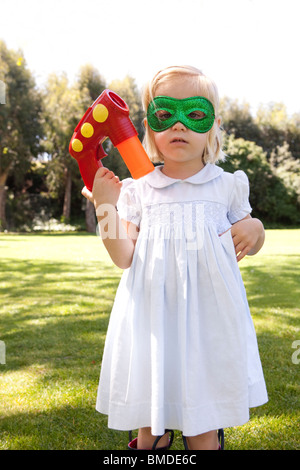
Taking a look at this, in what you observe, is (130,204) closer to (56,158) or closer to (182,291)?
(182,291)

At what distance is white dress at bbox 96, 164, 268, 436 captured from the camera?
1675 mm

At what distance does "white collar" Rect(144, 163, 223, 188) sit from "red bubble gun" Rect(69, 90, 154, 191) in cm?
25

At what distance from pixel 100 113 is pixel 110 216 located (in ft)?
1.19

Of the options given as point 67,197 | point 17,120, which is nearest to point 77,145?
point 17,120

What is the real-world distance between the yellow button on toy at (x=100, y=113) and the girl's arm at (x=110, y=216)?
0.17 metres

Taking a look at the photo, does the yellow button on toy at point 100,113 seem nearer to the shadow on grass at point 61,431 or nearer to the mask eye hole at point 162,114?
the mask eye hole at point 162,114

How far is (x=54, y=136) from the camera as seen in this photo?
2297 centimetres

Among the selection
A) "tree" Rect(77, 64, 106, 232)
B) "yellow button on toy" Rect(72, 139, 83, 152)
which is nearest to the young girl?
"yellow button on toy" Rect(72, 139, 83, 152)

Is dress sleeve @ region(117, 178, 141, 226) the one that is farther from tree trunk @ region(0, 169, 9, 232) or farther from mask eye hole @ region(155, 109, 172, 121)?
tree trunk @ region(0, 169, 9, 232)

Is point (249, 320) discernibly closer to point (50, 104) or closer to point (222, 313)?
point (222, 313)

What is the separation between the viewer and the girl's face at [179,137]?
5.75ft

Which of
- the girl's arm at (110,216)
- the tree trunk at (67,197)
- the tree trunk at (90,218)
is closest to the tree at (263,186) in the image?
the tree trunk at (90,218)

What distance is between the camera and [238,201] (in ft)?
6.19

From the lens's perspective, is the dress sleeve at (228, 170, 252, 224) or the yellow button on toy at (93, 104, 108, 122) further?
the dress sleeve at (228, 170, 252, 224)
